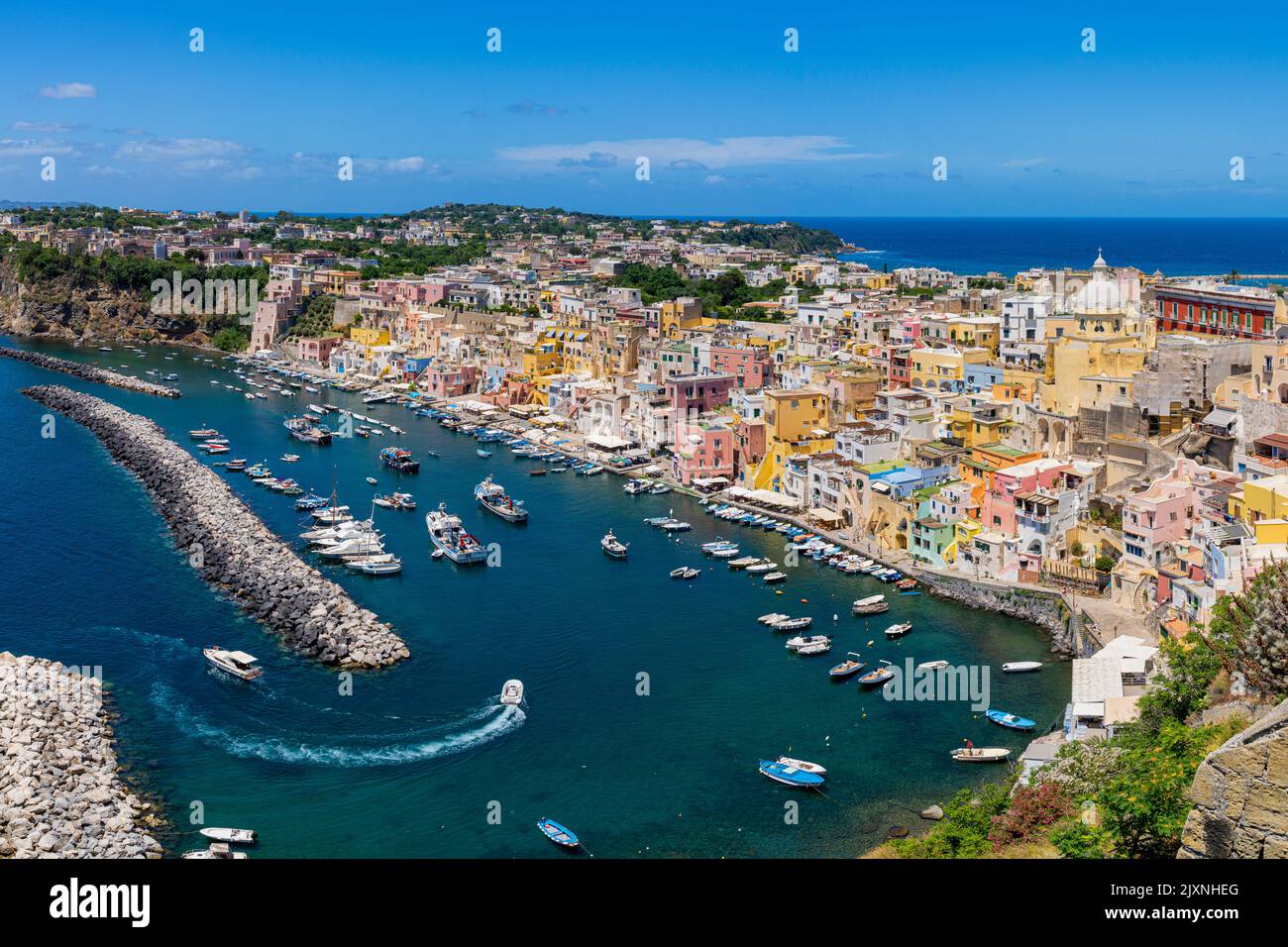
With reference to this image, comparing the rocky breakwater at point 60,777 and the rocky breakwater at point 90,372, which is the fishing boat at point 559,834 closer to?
the rocky breakwater at point 60,777

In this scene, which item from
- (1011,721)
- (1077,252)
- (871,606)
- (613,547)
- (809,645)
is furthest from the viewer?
(1077,252)

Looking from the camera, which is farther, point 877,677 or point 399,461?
point 399,461

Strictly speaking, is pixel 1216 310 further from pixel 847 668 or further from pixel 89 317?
pixel 89 317

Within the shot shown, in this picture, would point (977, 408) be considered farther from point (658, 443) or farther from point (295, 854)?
point (295, 854)

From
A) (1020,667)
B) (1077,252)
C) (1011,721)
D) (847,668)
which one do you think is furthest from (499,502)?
(1077,252)

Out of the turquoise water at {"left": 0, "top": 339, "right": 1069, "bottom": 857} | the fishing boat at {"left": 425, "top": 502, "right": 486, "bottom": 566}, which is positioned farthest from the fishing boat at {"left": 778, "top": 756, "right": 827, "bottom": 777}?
the fishing boat at {"left": 425, "top": 502, "right": 486, "bottom": 566}

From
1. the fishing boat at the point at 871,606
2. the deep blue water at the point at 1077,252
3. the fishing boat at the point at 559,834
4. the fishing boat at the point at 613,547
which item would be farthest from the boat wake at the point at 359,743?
the deep blue water at the point at 1077,252

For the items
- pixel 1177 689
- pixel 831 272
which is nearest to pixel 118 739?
pixel 1177 689
